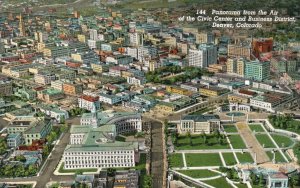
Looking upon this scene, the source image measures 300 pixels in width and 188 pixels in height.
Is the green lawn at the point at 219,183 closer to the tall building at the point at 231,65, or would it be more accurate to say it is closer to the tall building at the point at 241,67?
A: the tall building at the point at 241,67

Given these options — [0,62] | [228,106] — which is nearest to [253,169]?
[228,106]

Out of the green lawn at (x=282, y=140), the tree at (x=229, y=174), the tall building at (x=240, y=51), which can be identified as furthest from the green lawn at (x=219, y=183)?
the tall building at (x=240, y=51)

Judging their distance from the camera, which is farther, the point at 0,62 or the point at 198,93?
the point at 0,62

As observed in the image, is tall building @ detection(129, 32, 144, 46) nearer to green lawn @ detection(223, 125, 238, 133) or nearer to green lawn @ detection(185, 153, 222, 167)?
green lawn @ detection(223, 125, 238, 133)

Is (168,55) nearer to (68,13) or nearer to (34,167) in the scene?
(34,167)

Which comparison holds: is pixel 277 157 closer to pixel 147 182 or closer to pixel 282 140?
pixel 282 140
